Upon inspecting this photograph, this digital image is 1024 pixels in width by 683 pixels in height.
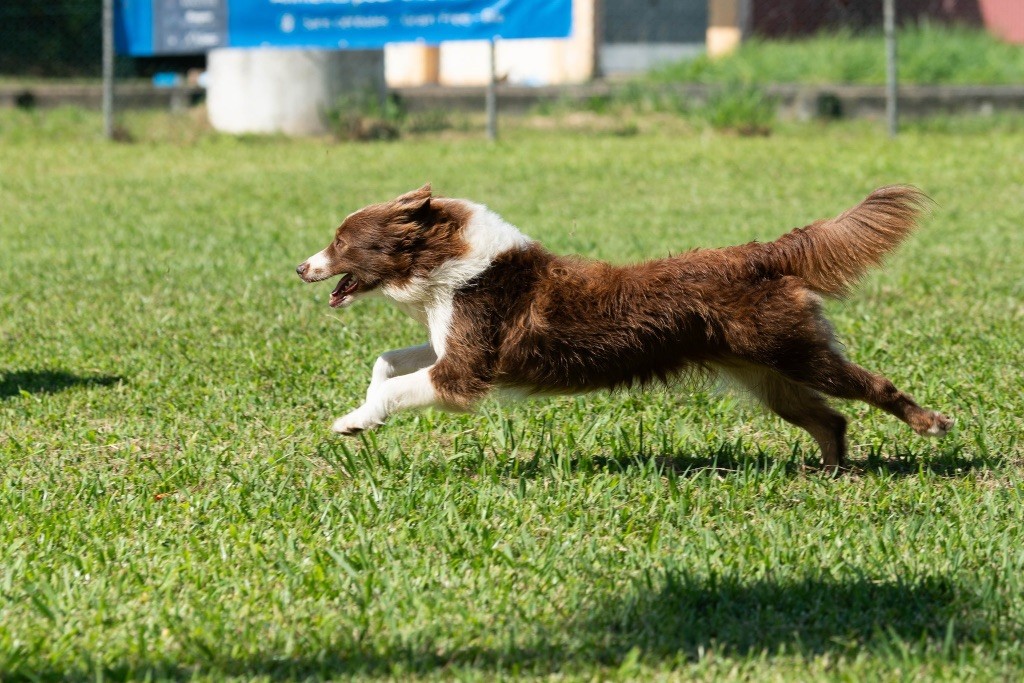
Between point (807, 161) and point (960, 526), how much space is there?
10225 mm

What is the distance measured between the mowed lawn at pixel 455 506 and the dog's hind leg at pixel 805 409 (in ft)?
0.39

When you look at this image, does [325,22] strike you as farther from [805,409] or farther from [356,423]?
[805,409]

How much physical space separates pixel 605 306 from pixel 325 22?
41.2 ft

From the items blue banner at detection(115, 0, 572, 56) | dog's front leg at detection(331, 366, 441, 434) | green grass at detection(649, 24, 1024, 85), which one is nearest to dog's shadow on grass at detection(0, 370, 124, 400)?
dog's front leg at detection(331, 366, 441, 434)

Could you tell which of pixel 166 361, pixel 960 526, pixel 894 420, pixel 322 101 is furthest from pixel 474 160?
pixel 960 526

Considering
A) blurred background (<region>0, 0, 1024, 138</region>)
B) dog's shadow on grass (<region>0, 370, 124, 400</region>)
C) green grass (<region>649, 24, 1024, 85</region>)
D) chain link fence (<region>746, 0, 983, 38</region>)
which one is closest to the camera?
dog's shadow on grass (<region>0, 370, 124, 400</region>)

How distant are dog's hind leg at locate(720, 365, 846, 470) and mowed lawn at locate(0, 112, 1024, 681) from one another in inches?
4.7

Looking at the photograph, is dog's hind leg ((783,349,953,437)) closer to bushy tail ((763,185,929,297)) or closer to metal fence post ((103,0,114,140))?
bushy tail ((763,185,929,297))

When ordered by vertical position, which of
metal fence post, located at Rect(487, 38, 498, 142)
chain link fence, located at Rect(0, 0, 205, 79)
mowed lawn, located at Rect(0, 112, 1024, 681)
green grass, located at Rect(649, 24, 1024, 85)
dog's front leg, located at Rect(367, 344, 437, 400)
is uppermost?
chain link fence, located at Rect(0, 0, 205, 79)

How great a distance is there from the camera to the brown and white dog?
14.4ft

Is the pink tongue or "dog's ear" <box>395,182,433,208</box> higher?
"dog's ear" <box>395,182,433,208</box>

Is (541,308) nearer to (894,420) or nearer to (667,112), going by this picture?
(894,420)

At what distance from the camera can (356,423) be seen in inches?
179

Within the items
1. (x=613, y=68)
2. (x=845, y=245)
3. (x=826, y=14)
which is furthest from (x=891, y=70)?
(x=845, y=245)
